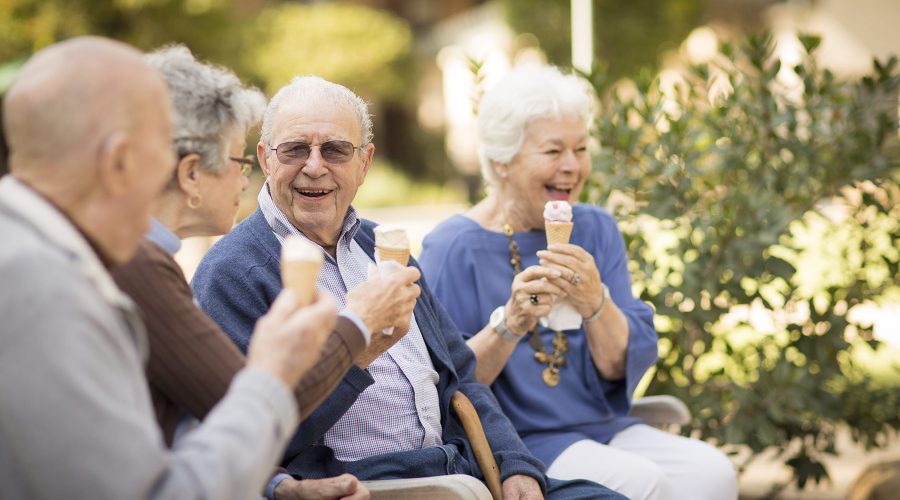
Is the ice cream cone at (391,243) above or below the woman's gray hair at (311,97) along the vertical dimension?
below

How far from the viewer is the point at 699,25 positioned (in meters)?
21.5

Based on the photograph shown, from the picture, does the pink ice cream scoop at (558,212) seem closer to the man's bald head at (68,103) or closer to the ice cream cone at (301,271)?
the ice cream cone at (301,271)

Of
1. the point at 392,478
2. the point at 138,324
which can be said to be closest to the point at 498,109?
the point at 392,478

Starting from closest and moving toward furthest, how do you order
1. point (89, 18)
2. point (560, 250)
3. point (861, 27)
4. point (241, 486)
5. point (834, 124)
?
point (241, 486) → point (560, 250) → point (834, 124) → point (861, 27) → point (89, 18)

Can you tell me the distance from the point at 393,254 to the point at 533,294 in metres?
0.74

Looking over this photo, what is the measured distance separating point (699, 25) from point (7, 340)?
21164 mm

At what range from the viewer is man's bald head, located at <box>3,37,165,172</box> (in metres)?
1.68

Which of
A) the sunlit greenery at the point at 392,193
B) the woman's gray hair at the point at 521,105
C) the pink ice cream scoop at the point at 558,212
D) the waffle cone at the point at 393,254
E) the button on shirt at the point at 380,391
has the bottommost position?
the sunlit greenery at the point at 392,193

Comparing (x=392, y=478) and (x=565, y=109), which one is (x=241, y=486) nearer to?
(x=392, y=478)

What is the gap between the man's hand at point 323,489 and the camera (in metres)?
2.54

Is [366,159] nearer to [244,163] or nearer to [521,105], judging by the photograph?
[244,163]

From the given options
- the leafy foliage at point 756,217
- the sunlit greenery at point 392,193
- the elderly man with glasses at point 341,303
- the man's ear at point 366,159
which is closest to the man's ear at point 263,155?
the elderly man with glasses at point 341,303

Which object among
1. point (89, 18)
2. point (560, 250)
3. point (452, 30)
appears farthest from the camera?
point (452, 30)

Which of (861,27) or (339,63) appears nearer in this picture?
(861,27)
